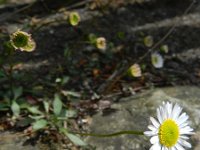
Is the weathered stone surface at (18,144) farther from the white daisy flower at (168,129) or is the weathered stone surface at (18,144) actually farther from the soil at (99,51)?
the white daisy flower at (168,129)

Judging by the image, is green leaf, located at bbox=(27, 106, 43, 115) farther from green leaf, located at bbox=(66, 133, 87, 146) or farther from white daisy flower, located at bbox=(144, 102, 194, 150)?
white daisy flower, located at bbox=(144, 102, 194, 150)

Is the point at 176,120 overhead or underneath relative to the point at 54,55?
underneath

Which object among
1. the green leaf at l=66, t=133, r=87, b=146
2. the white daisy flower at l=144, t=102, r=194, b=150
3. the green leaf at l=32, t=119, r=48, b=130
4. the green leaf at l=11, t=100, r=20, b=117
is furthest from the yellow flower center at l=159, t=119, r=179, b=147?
the green leaf at l=11, t=100, r=20, b=117

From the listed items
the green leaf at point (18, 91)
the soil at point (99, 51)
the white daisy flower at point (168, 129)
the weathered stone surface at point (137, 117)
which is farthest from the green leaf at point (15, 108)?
the white daisy flower at point (168, 129)

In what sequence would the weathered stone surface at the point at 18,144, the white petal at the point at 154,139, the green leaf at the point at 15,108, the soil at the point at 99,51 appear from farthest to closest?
the soil at the point at 99,51 → the green leaf at the point at 15,108 → the weathered stone surface at the point at 18,144 → the white petal at the point at 154,139

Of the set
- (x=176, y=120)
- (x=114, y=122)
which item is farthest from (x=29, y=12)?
(x=176, y=120)

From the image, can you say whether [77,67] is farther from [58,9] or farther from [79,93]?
[58,9]
